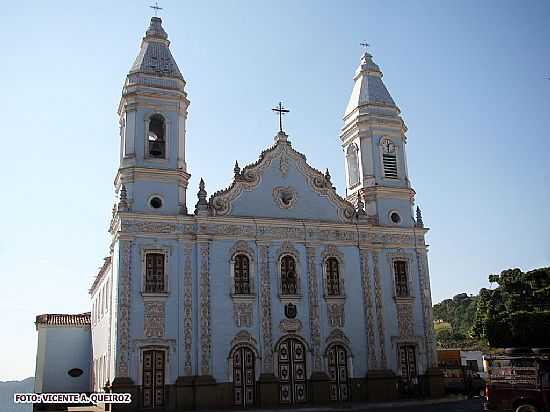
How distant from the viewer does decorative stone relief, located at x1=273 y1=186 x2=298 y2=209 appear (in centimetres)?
2769

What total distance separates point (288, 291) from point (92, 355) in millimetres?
13722

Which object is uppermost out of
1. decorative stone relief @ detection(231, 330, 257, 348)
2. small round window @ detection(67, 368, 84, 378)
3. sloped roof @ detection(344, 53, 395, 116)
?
sloped roof @ detection(344, 53, 395, 116)

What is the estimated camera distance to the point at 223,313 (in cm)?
2531

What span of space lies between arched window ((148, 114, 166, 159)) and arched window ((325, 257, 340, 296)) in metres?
8.88

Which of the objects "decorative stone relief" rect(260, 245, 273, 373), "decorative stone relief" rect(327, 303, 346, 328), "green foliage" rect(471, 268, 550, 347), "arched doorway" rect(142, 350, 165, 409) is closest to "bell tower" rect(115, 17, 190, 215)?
"decorative stone relief" rect(260, 245, 273, 373)

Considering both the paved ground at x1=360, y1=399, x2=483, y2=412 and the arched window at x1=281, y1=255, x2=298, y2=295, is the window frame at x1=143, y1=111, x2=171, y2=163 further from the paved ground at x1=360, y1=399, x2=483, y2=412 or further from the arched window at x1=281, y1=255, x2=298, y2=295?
the paved ground at x1=360, y1=399, x2=483, y2=412

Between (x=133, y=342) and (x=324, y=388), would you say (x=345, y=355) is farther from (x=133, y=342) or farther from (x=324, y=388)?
(x=133, y=342)

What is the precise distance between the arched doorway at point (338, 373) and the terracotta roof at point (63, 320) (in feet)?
57.0

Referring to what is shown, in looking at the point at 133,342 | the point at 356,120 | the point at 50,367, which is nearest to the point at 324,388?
the point at 133,342

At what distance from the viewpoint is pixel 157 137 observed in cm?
2727

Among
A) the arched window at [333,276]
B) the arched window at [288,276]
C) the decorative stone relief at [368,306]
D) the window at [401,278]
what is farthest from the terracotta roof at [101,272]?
the window at [401,278]

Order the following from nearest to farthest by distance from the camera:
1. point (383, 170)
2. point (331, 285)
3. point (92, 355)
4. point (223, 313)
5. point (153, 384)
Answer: point (153, 384), point (223, 313), point (331, 285), point (383, 170), point (92, 355)

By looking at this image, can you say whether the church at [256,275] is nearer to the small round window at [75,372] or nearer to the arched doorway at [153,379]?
the arched doorway at [153,379]

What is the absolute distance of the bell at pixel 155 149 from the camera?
87.8 ft
